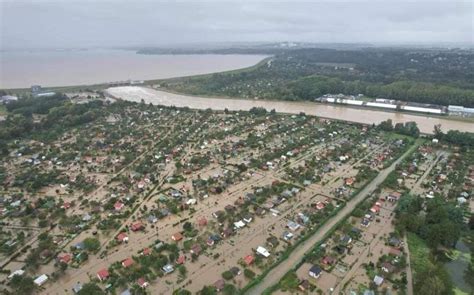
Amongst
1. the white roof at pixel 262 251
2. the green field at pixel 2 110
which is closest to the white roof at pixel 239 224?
the white roof at pixel 262 251

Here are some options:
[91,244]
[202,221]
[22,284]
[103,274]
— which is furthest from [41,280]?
[202,221]

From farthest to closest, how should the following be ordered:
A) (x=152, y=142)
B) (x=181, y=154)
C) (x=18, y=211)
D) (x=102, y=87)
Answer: (x=102, y=87), (x=152, y=142), (x=181, y=154), (x=18, y=211)

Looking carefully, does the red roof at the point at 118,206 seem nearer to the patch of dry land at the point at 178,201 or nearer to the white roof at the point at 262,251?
the patch of dry land at the point at 178,201

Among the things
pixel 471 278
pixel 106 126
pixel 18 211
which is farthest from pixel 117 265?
pixel 106 126

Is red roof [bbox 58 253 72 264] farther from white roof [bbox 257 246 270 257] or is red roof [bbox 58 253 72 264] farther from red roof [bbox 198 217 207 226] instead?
white roof [bbox 257 246 270 257]

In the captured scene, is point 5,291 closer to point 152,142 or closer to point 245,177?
point 245,177
